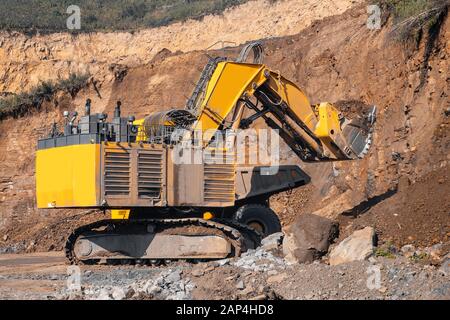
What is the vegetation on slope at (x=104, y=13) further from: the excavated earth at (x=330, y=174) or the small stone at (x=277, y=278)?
the small stone at (x=277, y=278)

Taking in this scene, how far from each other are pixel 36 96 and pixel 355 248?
72.0 feet

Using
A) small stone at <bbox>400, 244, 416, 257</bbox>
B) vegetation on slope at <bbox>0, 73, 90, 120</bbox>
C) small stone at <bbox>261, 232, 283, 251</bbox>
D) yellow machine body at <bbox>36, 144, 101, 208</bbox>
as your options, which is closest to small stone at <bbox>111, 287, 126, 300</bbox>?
yellow machine body at <bbox>36, 144, 101, 208</bbox>

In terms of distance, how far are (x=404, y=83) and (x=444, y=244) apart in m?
9.26

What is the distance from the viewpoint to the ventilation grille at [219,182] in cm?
1866

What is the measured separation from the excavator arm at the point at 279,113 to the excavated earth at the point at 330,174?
1.53 metres

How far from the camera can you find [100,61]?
3759 cm

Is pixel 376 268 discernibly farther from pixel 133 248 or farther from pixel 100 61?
pixel 100 61

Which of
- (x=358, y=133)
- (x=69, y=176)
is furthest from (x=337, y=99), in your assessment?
(x=69, y=176)

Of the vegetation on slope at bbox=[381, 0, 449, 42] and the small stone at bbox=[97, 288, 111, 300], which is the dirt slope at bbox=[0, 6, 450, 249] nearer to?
the vegetation on slope at bbox=[381, 0, 449, 42]

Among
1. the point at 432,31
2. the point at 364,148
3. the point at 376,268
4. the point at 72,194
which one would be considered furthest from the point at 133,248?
the point at 432,31

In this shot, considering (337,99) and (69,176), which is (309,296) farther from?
(337,99)

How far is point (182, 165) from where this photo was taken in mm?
18359

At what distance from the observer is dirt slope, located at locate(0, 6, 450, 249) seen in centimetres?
2050

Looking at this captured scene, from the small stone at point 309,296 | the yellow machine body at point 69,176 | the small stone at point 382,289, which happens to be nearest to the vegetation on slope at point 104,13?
the yellow machine body at point 69,176
